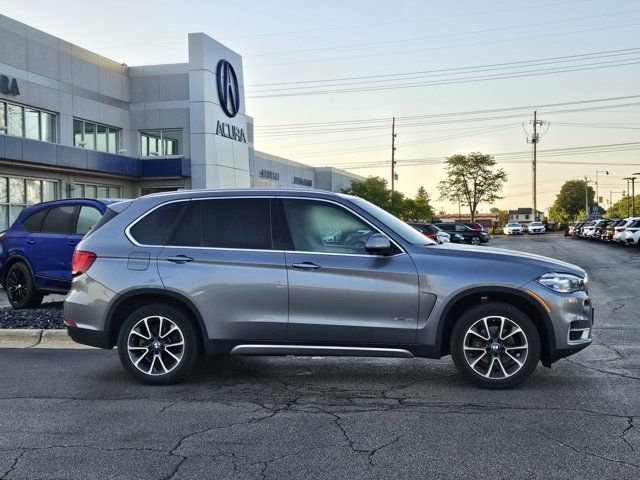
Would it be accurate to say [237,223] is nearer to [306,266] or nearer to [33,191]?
[306,266]

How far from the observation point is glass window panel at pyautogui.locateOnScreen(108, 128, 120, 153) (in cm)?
3296

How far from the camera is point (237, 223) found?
20.9ft

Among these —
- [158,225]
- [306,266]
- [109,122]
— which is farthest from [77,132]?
[306,266]

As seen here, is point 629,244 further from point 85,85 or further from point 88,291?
point 88,291

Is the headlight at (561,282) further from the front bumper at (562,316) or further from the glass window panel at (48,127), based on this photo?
the glass window panel at (48,127)

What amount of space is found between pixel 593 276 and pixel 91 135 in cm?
2308

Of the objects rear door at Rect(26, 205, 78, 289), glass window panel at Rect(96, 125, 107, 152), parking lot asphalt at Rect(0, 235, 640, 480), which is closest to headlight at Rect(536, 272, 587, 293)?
parking lot asphalt at Rect(0, 235, 640, 480)

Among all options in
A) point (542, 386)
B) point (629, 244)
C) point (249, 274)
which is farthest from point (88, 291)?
point (629, 244)

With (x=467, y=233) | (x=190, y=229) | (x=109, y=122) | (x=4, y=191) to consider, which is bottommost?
(x=467, y=233)

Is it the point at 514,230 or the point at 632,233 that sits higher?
the point at 632,233

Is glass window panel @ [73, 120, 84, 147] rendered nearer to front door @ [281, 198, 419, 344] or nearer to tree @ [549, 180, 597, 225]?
front door @ [281, 198, 419, 344]

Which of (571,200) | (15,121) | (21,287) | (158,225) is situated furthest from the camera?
(571,200)

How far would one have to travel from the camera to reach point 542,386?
20.0 ft

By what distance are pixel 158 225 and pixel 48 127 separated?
24.5 m
